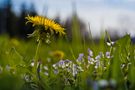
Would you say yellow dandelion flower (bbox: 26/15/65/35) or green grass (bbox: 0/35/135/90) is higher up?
yellow dandelion flower (bbox: 26/15/65/35)

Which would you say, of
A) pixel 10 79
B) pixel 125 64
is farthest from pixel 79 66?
pixel 10 79

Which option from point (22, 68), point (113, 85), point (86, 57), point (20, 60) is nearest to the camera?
point (113, 85)

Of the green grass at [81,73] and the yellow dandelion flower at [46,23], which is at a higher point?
the yellow dandelion flower at [46,23]

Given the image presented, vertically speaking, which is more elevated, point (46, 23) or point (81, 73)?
point (46, 23)

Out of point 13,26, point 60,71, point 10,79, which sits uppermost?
point 10,79

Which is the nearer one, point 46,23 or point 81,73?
point 81,73

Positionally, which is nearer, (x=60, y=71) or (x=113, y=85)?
(x=113, y=85)

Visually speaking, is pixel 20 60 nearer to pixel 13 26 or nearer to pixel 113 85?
pixel 113 85

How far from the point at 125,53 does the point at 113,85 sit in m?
0.74

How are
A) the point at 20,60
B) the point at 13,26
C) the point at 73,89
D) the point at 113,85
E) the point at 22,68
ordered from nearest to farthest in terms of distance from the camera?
the point at 113,85
the point at 73,89
the point at 22,68
the point at 20,60
the point at 13,26

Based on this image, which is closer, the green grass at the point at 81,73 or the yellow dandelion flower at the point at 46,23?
the green grass at the point at 81,73

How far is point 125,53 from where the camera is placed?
163 centimetres

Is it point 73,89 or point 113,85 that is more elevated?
point 113,85

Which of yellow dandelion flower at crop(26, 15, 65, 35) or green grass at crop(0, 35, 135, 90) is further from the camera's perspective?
yellow dandelion flower at crop(26, 15, 65, 35)
